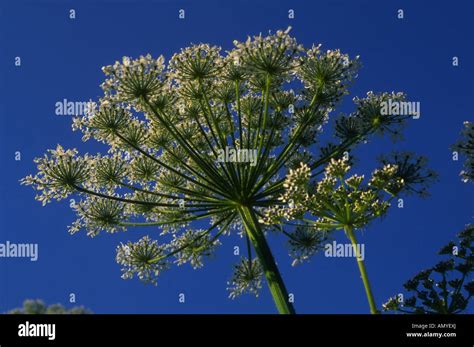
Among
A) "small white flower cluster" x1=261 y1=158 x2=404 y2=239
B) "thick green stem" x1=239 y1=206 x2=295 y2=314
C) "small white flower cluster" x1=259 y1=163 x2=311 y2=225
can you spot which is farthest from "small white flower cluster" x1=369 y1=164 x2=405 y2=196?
"thick green stem" x1=239 y1=206 x2=295 y2=314

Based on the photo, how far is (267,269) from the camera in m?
12.4

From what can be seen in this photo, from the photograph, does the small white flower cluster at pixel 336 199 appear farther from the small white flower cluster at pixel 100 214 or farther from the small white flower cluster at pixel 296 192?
the small white flower cluster at pixel 100 214

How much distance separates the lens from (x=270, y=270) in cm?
1231

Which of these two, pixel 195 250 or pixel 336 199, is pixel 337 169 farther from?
pixel 195 250

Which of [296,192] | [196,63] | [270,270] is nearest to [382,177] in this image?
[296,192]

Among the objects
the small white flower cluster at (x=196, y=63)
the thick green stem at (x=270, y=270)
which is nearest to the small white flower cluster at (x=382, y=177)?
the thick green stem at (x=270, y=270)

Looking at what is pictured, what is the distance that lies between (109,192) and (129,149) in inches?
57.8

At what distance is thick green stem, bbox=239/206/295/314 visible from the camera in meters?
11.8

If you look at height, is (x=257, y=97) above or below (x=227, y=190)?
above

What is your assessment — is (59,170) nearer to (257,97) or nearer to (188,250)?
(188,250)

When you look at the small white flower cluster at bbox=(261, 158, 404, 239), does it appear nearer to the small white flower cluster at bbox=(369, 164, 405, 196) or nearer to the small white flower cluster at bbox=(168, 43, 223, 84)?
the small white flower cluster at bbox=(369, 164, 405, 196)

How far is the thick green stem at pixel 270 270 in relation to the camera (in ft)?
38.7
